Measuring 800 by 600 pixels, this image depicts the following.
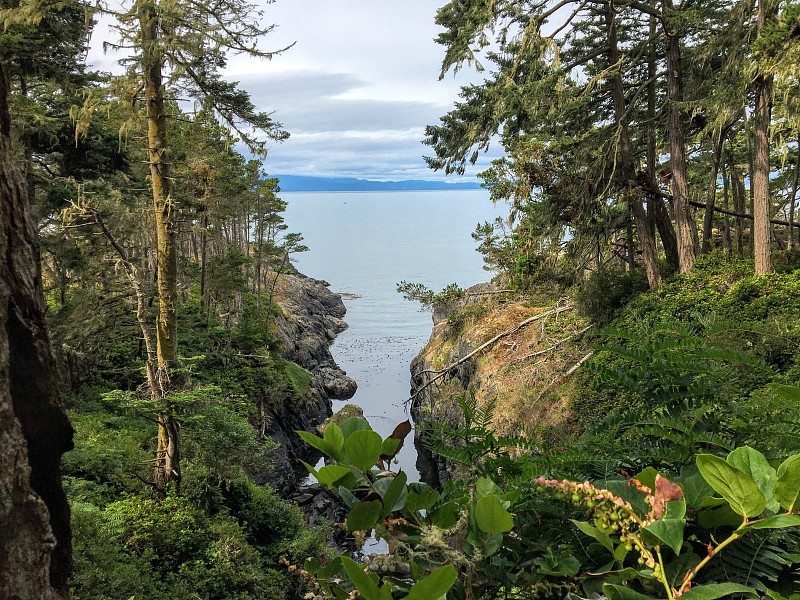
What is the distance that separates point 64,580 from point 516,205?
1210 cm

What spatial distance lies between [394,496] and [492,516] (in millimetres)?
186

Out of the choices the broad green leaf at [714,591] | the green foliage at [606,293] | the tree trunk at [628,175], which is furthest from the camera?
the green foliage at [606,293]

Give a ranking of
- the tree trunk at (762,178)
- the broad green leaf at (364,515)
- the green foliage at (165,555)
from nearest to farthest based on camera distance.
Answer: the broad green leaf at (364,515) < the green foliage at (165,555) < the tree trunk at (762,178)

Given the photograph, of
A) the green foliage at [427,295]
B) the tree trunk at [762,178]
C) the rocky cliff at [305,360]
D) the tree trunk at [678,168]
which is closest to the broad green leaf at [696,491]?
the tree trunk at [762,178]

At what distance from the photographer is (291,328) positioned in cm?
3478

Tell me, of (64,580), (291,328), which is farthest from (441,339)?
(64,580)

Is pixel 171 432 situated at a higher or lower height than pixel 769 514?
lower

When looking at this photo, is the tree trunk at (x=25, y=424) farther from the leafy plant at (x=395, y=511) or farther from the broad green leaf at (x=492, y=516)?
the broad green leaf at (x=492, y=516)

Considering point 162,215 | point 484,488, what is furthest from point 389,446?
point 162,215

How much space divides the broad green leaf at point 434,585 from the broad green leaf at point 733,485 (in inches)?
15.0

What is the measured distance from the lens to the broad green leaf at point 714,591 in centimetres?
64

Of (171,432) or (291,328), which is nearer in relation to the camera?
(171,432)

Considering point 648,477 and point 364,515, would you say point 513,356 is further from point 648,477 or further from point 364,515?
point 364,515

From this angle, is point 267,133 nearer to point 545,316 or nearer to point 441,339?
point 545,316
